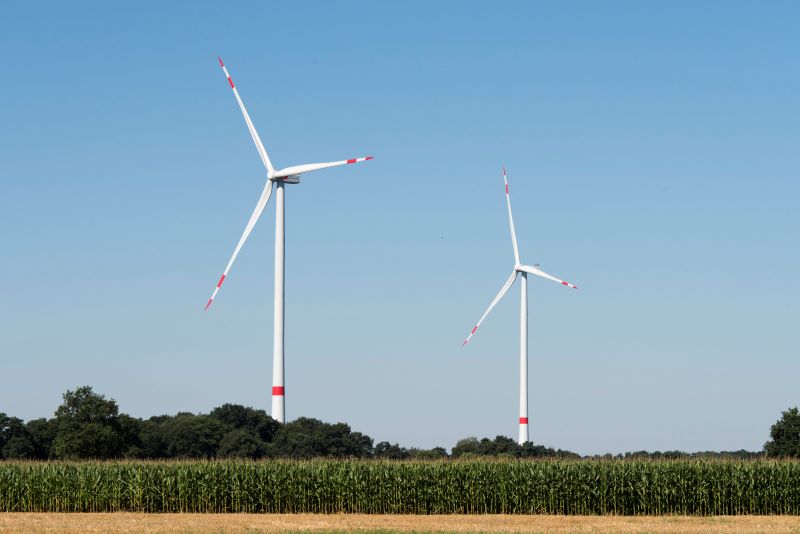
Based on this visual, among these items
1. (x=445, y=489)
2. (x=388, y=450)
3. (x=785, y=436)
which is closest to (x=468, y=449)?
(x=388, y=450)

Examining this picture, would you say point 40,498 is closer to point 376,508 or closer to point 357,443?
point 376,508

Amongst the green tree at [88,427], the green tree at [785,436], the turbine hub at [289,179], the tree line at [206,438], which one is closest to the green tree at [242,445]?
the tree line at [206,438]

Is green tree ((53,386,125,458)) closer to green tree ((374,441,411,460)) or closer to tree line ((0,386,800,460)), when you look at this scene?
tree line ((0,386,800,460))

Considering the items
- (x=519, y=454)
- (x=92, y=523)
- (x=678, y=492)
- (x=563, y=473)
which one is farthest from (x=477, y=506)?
(x=519, y=454)

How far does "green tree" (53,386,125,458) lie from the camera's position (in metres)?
118

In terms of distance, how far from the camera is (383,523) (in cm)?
5862

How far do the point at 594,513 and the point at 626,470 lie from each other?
3.04m

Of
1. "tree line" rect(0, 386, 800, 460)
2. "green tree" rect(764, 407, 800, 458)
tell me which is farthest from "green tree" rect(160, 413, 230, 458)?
"green tree" rect(764, 407, 800, 458)

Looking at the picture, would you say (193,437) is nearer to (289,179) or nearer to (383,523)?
(289,179)

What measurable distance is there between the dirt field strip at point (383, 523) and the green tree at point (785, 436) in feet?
195

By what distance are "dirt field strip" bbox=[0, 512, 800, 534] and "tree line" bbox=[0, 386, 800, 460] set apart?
43451 mm

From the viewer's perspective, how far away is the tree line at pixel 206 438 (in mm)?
119375

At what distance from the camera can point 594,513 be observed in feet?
222

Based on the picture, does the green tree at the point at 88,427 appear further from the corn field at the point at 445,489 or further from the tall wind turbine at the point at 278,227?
the corn field at the point at 445,489
